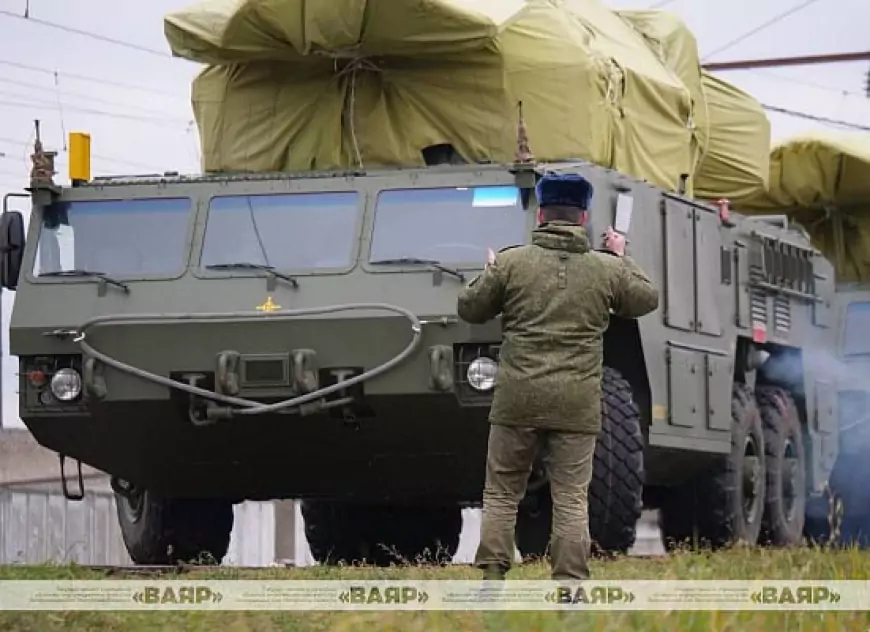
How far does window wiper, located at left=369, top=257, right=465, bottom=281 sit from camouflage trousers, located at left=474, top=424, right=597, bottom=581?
2802 millimetres

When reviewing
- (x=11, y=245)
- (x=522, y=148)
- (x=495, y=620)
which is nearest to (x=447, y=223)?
(x=522, y=148)

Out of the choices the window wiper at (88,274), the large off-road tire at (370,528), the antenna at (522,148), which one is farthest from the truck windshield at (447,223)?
the large off-road tire at (370,528)

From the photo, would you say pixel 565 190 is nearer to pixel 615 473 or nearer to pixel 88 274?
pixel 615 473

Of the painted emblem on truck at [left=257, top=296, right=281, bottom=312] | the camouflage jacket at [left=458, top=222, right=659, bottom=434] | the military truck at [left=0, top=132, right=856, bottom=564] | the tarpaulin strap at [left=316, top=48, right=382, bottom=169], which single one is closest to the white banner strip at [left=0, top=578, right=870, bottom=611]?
the camouflage jacket at [left=458, top=222, right=659, bottom=434]

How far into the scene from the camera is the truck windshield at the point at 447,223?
434 inches

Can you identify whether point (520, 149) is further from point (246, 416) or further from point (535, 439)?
point (535, 439)

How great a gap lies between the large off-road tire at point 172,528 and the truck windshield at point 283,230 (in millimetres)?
1777

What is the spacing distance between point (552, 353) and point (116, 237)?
419 centimetres

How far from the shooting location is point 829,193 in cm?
1756

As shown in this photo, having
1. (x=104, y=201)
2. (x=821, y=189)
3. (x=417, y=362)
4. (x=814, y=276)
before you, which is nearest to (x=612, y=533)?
(x=417, y=362)

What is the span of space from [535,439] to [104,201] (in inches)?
169

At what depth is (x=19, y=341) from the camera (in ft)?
37.3

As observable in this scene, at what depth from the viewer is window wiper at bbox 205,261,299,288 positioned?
1115 centimetres

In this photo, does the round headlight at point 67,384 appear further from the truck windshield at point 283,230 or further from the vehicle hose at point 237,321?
the truck windshield at point 283,230
